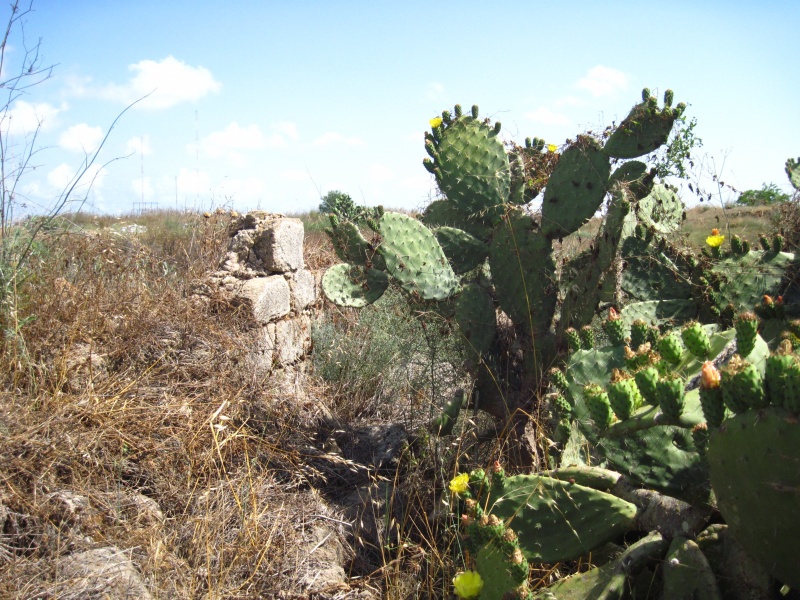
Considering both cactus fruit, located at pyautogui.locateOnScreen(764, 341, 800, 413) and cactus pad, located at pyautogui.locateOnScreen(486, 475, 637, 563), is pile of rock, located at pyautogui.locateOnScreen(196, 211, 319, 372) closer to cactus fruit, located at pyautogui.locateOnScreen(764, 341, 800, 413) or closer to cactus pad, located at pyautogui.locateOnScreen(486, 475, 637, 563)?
cactus pad, located at pyautogui.locateOnScreen(486, 475, 637, 563)

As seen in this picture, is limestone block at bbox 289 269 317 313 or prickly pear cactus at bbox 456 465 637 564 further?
limestone block at bbox 289 269 317 313

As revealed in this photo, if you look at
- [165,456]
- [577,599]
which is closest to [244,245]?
[165,456]

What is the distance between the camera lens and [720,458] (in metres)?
1.59

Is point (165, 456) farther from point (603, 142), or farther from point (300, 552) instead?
point (603, 142)

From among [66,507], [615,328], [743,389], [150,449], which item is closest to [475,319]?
[615,328]

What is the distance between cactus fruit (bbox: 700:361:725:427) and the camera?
1.63 m

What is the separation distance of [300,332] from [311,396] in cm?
60

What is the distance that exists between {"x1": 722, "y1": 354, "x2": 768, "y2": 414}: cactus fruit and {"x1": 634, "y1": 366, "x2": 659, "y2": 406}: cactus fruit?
0.32 m

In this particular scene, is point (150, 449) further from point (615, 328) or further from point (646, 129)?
point (646, 129)

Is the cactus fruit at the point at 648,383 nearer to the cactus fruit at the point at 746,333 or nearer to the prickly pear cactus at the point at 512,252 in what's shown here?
the cactus fruit at the point at 746,333

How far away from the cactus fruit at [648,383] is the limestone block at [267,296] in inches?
90.4

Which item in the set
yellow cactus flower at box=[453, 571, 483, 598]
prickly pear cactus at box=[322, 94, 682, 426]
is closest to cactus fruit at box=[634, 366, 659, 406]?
yellow cactus flower at box=[453, 571, 483, 598]

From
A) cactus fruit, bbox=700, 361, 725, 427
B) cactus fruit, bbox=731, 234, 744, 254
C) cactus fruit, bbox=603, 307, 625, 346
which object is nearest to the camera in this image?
cactus fruit, bbox=700, 361, 725, 427

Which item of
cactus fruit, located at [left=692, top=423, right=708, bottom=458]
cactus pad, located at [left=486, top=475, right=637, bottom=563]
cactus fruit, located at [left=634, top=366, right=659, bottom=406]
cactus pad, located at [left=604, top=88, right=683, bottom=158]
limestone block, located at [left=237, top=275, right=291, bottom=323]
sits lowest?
cactus pad, located at [left=486, top=475, right=637, bottom=563]
